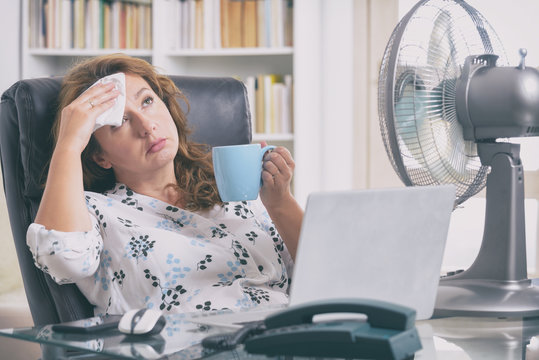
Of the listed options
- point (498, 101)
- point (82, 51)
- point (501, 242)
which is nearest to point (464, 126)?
point (498, 101)

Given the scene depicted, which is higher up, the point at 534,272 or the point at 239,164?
the point at 239,164

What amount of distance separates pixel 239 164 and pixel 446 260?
248cm

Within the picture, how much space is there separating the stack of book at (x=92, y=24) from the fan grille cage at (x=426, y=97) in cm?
233

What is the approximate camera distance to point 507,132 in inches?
39.0

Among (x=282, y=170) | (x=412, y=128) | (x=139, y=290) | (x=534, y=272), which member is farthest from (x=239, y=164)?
(x=534, y=272)

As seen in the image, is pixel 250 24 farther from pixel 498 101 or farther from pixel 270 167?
pixel 498 101

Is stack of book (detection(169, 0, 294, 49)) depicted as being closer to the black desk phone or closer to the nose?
the nose

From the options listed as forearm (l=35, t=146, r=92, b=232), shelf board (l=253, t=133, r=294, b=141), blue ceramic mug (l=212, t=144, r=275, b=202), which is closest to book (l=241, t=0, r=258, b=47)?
shelf board (l=253, t=133, r=294, b=141)

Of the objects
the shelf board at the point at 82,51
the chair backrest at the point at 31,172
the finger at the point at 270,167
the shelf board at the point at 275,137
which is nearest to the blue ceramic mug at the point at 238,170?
the finger at the point at 270,167

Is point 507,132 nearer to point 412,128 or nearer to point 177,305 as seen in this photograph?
point 412,128

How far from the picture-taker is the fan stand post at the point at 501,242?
982 mm

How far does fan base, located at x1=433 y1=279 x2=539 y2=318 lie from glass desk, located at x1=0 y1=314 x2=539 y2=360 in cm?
1

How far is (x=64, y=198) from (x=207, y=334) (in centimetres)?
49

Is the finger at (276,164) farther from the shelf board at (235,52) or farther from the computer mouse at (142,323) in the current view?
the shelf board at (235,52)
